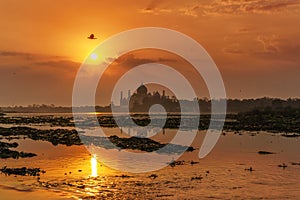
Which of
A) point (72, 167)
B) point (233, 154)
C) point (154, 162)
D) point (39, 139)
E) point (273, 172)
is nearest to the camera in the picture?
point (273, 172)

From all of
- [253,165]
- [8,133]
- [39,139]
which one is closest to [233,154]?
[253,165]

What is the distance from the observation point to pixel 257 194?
2064 centimetres

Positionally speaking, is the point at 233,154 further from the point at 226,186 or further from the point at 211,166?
the point at 226,186

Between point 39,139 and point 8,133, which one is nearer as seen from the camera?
point 39,139

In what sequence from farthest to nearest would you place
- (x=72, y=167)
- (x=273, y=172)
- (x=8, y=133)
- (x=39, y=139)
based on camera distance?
(x=8, y=133), (x=39, y=139), (x=72, y=167), (x=273, y=172)


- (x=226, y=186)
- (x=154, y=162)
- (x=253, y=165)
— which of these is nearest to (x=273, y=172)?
(x=253, y=165)

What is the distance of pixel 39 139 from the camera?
5247cm

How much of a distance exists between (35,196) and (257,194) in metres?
11.1

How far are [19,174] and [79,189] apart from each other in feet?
21.0

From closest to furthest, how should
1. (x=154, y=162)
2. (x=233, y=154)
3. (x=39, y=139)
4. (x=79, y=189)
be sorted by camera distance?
(x=79, y=189) → (x=154, y=162) → (x=233, y=154) → (x=39, y=139)

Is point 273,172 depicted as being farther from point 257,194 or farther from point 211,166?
point 257,194

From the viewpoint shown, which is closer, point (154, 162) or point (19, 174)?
point (19, 174)

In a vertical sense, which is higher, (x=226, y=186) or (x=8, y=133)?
(x=8, y=133)

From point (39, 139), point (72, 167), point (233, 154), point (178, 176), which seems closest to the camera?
point (178, 176)
